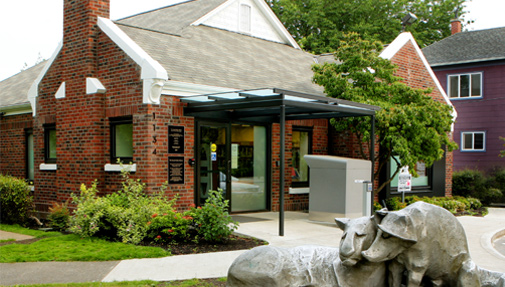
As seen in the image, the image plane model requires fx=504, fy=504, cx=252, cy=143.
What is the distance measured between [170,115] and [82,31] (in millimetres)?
3558

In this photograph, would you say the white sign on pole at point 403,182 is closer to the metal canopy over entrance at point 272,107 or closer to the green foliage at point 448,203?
the green foliage at point 448,203

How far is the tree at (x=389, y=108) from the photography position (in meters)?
13.2

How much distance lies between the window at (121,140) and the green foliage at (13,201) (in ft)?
8.83

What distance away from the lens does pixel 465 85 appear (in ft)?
84.4

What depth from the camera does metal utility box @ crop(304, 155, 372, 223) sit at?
11.7m

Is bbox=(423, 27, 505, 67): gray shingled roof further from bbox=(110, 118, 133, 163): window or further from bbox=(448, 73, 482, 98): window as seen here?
bbox=(110, 118, 133, 163): window

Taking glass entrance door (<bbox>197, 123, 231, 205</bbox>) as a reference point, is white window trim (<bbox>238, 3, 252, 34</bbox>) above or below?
above

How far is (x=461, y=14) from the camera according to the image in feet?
123

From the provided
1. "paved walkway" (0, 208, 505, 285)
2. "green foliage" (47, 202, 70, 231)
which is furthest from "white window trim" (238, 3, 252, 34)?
"paved walkway" (0, 208, 505, 285)

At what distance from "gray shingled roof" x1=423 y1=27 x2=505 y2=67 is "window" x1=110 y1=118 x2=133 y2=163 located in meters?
19.0

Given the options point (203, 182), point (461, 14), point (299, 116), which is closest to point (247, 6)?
point (299, 116)

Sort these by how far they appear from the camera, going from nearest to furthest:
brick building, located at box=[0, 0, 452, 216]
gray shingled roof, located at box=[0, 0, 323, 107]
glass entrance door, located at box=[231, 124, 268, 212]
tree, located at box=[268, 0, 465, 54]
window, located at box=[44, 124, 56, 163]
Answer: brick building, located at box=[0, 0, 452, 216] < gray shingled roof, located at box=[0, 0, 323, 107] < glass entrance door, located at box=[231, 124, 268, 212] < window, located at box=[44, 124, 56, 163] < tree, located at box=[268, 0, 465, 54]

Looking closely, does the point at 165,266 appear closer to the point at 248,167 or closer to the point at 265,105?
the point at 265,105

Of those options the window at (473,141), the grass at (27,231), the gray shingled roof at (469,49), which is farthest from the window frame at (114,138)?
the window at (473,141)
